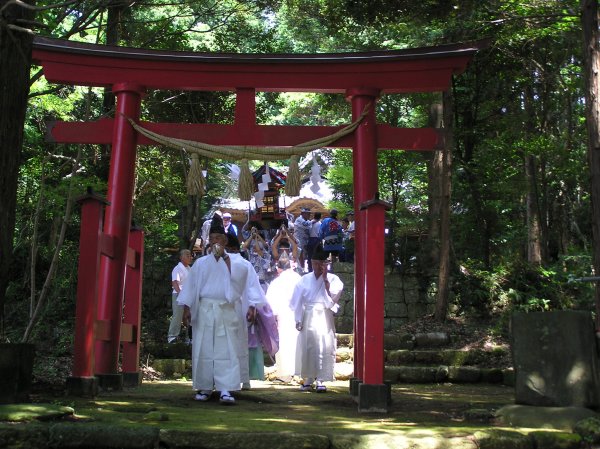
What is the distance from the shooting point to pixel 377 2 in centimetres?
1280

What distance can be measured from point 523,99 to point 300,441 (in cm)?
1548

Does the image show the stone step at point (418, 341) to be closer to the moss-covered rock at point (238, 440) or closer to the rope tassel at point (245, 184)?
the rope tassel at point (245, 184)

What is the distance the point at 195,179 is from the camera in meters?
8.94

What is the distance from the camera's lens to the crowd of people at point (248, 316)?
808cm

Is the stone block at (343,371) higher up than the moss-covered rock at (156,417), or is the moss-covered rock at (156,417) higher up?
the stone block at (343,371)

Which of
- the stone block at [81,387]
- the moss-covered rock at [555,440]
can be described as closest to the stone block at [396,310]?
the stone block at [81,387]

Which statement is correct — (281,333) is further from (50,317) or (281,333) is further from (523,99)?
(523,99)

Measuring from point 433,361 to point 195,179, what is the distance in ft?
18.1

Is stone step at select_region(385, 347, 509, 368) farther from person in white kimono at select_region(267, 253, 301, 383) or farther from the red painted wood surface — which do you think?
the red painted wood surface

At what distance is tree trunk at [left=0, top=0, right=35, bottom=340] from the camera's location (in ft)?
19.2

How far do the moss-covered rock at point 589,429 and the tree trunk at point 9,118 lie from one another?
15.7ft

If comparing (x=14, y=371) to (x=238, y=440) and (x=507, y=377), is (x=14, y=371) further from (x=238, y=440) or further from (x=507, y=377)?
(x=507, y=377)

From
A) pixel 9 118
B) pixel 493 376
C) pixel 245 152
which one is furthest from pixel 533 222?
pixel 9 118

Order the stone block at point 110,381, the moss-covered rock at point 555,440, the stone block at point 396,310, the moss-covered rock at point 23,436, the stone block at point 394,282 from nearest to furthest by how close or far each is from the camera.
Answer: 1. the moss-covered rock at point 23,436
2. the moss-covered rock at point 555,440
3. the stone block at point 110,381
4. the stone block at point 396,310
5. the stone block at point 394,282
